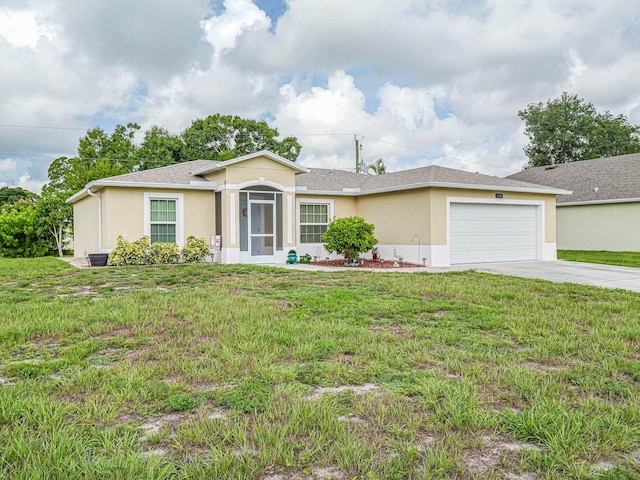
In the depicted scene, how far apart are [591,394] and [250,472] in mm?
2737

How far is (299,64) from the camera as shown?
58.7 ft

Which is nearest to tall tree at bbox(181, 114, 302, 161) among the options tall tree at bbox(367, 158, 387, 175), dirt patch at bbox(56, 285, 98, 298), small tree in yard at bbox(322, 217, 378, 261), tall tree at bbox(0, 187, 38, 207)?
tall tree at bbox(367, 158, 387, 175)

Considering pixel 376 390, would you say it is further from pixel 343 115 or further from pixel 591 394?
pixel 343 115

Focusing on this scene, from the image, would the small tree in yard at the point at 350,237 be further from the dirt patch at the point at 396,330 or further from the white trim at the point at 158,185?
the dirt patch at the point at 396,330

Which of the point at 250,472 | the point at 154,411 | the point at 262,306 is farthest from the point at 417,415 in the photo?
the point at 262,306

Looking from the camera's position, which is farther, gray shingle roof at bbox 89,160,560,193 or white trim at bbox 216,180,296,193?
gray shingle roof at bbox 89,160,560,193

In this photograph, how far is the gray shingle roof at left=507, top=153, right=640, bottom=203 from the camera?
2012 centimetres

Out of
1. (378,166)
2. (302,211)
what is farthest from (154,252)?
(378,166)

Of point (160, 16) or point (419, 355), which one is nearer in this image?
point (419, 355)

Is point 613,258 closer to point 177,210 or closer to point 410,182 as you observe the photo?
point 410,182

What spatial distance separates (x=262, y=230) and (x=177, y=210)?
296 cm

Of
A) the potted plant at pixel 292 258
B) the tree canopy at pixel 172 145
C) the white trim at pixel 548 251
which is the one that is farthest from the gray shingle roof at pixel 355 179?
the tree canopy at pixel 172 145

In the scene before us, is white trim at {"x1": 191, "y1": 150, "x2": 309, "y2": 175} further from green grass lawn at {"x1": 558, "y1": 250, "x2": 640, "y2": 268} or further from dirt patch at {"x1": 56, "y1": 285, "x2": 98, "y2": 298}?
green grass lawn at {"x1": 558, "y1": 250, "x2": 640, "y2": 268}

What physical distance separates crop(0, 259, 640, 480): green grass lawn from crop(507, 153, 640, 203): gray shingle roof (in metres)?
16.1
